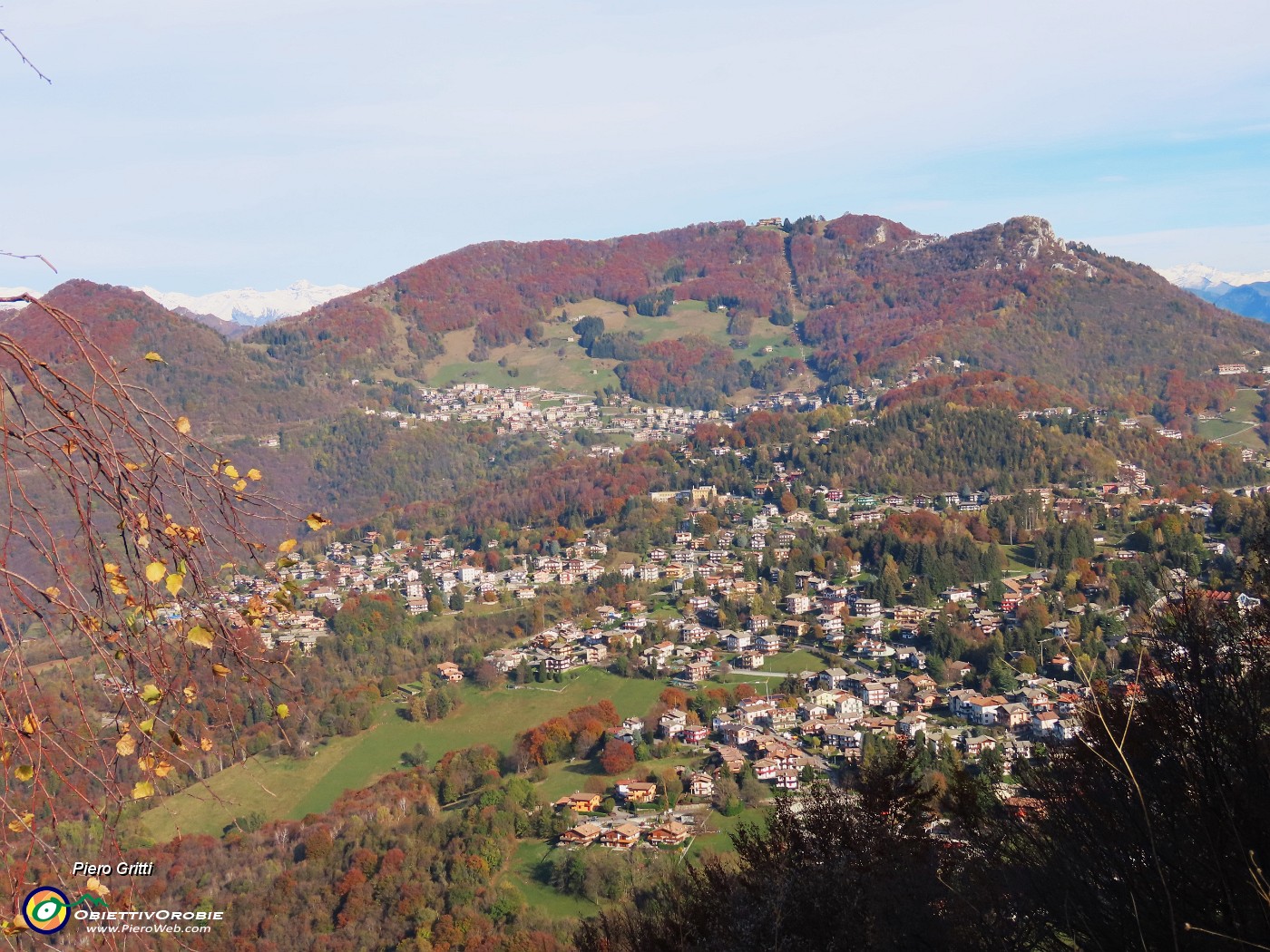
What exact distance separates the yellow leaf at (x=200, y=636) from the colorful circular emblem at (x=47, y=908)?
5.96 feet

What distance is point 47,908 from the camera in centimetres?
318

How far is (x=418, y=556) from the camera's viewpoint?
38562 mm

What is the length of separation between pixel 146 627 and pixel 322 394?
66056 millimetres

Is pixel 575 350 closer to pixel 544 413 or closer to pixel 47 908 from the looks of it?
pixel 544 413

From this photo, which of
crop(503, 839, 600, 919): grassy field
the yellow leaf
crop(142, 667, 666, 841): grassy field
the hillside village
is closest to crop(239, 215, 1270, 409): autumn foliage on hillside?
the hillside village

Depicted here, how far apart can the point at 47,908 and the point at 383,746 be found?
1816 cm

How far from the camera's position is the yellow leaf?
1559 mm

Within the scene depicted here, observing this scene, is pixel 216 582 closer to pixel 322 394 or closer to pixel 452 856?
pixel 452 856

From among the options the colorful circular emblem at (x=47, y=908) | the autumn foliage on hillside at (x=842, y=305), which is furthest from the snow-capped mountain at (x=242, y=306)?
the colorful circular emblem at (x=47, y=908)

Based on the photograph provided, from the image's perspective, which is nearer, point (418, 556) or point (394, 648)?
point (394, 648)

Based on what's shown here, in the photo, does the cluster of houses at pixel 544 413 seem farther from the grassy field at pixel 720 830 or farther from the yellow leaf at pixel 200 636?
the yellow leaf at pixel 200 636

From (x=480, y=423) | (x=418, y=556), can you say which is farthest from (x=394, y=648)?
(x=480, y=423)

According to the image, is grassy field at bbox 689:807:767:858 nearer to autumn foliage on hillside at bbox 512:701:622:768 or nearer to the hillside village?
the hillside village

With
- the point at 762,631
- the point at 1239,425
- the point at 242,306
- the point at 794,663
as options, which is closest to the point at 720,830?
the point at 794,663
